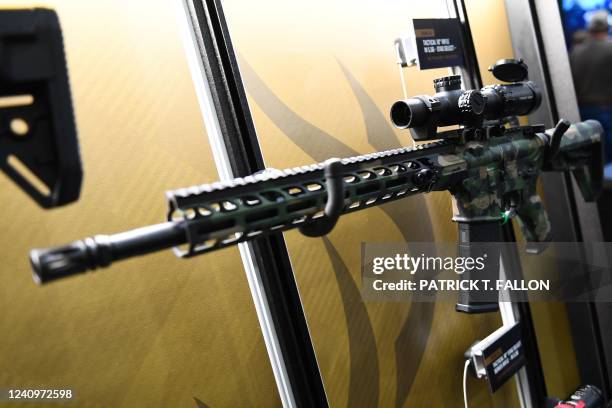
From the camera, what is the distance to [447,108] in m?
1.16

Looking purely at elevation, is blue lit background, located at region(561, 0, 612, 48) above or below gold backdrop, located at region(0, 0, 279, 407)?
above

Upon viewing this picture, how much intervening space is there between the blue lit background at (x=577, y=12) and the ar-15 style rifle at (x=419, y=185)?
0.46 metres

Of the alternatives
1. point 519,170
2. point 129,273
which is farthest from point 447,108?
point 129,273

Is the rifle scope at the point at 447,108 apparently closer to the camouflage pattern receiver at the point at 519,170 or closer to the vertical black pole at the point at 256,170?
the camouflage pattern receiver at the point at 519,170

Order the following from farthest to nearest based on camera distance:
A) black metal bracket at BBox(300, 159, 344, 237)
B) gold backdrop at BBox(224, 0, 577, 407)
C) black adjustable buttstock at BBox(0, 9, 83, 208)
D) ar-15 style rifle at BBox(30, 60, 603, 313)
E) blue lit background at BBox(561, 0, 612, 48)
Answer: blue lit background at BBox(561, 0, 612, 48) < gold backdrop at BBox(224, 0, 577, 407) < black metal bracket at BBox(300, 159, 344, 237) < ar-15 style rifle at BBox(30, 60, 603, 313) < black adjustable buttstock at BBox(0, 9, 83, 208)

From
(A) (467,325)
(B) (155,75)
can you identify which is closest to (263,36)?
(B) (155,75)

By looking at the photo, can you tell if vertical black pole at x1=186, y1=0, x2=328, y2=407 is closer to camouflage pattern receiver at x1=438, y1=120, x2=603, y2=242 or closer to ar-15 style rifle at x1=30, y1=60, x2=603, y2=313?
ar-15 style rifle at x1=30, y1=60, x2=603, y2=313

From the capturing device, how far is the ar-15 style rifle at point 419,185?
27.9 inches

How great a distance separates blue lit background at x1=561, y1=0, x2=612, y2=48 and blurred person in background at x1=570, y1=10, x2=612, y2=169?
32mm

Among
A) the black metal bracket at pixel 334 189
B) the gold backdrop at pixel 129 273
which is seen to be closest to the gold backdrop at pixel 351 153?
the gold backdrop at pixel 129 273

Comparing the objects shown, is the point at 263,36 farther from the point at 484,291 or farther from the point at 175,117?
the point at 484,291

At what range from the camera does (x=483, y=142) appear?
1237mm

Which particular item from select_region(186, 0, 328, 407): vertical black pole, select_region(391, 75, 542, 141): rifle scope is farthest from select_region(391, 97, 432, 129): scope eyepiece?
select_region(186, 0, 328, 407): vertical black pole

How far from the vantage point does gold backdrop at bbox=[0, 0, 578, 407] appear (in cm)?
87
